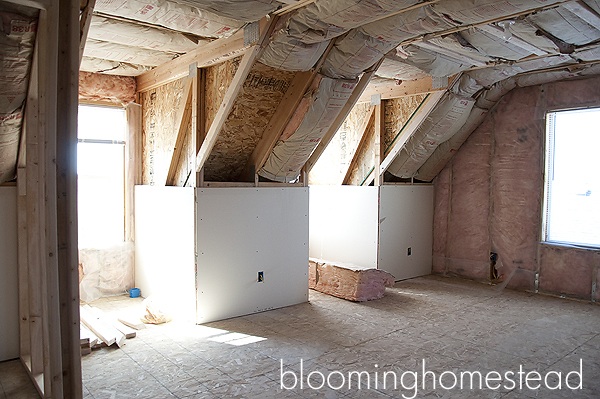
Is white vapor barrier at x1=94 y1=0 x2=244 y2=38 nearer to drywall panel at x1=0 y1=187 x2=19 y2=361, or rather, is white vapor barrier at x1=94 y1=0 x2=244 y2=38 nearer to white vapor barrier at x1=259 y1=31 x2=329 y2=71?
white vapor barrier at x1=259 y1=31 x2=329 y2=71

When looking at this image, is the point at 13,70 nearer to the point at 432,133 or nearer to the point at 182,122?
the point at 182,122

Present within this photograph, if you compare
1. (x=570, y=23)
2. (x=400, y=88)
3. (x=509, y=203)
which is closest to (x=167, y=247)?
(x=400, y=88)

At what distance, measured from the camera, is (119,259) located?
5059mm

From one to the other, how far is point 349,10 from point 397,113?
2795mm

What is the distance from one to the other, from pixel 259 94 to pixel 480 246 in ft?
12.0

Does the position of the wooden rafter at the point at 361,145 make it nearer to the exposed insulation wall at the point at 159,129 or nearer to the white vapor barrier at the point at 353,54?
the white vapor barrier at the point at 353,54

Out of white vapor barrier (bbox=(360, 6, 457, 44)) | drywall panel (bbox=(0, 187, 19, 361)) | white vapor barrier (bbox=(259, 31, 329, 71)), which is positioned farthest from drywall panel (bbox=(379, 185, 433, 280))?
drywall panel (bbox=(0, 187, 19, 361))

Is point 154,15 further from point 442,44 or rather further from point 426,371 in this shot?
point 426,371

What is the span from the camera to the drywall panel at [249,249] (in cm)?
402

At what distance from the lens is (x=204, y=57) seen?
3885 mm

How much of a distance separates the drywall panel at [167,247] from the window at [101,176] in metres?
0.26

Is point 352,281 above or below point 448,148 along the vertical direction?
below

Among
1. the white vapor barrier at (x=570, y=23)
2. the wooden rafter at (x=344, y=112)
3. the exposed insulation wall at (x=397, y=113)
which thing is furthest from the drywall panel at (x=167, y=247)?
the white vapor barrier at (x=570, y=23)

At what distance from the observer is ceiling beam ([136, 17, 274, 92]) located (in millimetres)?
3377
